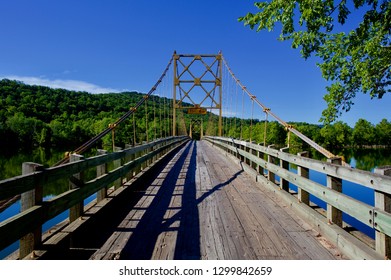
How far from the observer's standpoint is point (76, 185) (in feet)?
10.2

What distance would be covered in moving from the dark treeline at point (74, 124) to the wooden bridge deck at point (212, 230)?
6470cm

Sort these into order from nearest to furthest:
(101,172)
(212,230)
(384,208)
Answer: (384,208) → (212,230) → (101,172)

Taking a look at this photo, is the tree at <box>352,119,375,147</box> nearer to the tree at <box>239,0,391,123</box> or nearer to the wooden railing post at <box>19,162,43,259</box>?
the tree at <box>239,0,391,123</box>

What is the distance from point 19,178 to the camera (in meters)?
2.08

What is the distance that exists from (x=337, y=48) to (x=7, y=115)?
292ft

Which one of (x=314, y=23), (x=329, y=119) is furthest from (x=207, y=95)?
(x=314, y=23)

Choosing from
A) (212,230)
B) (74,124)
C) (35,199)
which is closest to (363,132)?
(74,124)

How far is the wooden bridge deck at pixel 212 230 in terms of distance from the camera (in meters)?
2.73

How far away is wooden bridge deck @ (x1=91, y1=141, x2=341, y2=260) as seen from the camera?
2.73 meters

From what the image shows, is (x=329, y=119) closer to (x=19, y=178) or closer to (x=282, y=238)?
(x=282, y=238)

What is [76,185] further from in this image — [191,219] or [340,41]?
[340,41]

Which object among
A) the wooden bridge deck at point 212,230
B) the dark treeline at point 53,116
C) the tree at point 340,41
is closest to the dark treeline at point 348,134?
the dark treeline at point 53,116

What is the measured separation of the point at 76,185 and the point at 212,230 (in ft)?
5.39

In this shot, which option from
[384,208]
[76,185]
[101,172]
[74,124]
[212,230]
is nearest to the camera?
[384,208]
